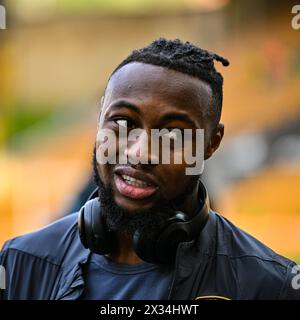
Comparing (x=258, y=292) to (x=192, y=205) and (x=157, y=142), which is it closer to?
(x=192, y=205)

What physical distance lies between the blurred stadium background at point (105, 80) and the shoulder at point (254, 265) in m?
4.80

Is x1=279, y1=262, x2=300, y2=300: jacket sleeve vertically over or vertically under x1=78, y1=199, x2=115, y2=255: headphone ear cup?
under

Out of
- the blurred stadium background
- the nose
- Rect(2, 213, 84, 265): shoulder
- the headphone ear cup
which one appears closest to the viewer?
the nose

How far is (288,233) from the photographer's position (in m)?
7.28

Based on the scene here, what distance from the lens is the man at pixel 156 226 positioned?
7.17 feet

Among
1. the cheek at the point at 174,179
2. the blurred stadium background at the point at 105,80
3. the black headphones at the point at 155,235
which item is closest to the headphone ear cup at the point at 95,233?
the black headphones at the point at 155,235

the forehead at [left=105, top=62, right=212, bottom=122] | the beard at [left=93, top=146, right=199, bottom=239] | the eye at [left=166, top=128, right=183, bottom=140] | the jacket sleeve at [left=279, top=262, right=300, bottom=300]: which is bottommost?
the jacket sleeve at [left=279, top=262, right=300, bottom=300]

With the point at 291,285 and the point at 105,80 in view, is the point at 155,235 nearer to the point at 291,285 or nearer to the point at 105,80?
the point at 291,285

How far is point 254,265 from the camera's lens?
88.6 inches

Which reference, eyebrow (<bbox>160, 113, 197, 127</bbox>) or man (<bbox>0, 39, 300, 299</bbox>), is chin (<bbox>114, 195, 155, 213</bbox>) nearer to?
man (<bbox>0, 39, 300, 299</bbox>)

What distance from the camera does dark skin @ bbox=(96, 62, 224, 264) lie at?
7.12 ft

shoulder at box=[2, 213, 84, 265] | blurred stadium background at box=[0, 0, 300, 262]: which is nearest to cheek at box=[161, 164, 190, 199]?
shoulder at box=[2, 213, 84, 265]

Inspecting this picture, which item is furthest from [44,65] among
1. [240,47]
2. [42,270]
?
[42,270]
